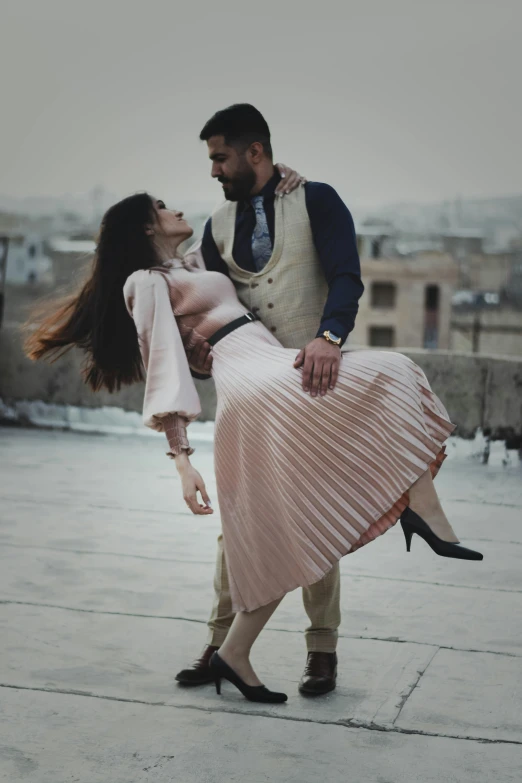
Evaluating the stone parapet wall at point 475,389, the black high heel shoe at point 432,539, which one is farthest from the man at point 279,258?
the stone parapet wall at point 475,389

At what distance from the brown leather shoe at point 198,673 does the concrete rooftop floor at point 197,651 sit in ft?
0.13

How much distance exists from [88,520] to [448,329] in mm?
46866

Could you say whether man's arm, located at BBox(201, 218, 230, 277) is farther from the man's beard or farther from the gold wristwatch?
the gold wristwatch

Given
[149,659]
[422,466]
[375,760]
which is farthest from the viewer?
[149,659]

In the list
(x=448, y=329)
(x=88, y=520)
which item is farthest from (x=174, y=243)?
(x=448, y=329)

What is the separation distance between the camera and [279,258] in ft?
11.8

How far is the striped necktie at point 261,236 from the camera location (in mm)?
3635

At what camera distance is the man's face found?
3.55 m

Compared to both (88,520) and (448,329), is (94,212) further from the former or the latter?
(88,520)

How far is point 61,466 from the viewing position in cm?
786

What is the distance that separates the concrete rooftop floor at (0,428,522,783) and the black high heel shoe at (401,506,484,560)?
489 millimetres

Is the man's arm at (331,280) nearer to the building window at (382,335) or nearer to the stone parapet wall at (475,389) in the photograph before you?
the stone parapet wall at (475,389)

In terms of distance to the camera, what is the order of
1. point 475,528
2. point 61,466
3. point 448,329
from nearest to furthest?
point 475,528 < point 61,466 < point 448,329

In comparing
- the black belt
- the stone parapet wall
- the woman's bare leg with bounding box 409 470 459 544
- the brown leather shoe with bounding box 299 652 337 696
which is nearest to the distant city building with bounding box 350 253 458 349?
the stone parapet wall
